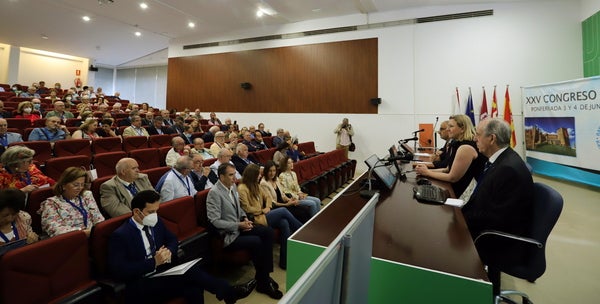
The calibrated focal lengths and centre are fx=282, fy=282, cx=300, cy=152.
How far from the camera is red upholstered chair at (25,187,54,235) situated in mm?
2084

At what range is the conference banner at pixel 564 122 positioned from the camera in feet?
16.7

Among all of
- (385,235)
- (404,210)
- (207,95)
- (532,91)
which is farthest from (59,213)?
(207,95)

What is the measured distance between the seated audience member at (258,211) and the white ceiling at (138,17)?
664 cm

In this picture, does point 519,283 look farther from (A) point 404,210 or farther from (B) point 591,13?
(B) point 591,13

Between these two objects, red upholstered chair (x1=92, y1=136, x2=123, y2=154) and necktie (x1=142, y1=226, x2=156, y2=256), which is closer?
necktie (x1=142, y1=226, x2=156, y2=256)

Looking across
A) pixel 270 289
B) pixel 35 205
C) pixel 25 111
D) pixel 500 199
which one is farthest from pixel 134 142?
pixel 500 199

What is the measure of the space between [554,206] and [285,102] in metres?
8.45

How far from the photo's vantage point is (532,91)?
259 inches

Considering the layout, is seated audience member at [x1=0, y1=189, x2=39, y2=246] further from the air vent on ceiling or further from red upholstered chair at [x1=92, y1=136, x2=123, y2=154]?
the air vent on ceiling

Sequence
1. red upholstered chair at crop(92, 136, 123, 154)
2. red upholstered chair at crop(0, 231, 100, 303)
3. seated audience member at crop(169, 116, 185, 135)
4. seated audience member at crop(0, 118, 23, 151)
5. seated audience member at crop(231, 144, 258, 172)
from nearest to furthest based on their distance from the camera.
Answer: red upholstered chair at crop(0, 231, 100, 303), seated audience member at crop(0, 118, 23, 151), seated audience member at crop(231, 144, 258, 172), red upholstered chair at crop(92, 136, 123, 154), seated audience member at crop(169, 116, 185, 135)

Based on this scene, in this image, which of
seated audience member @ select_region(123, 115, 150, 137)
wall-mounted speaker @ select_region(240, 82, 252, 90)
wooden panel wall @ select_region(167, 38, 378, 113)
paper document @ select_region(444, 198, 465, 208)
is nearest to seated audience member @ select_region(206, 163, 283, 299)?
paper document @ select_region(444, 198, 465, 208)

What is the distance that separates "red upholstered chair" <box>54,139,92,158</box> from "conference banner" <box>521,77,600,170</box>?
8336 mm

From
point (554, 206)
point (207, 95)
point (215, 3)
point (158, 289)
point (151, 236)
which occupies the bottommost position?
point (158, 289)

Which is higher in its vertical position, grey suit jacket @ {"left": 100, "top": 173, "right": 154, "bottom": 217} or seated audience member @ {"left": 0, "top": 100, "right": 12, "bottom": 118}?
seated audience member @ {"left": 0, "top": 100, "right": 12, "bottom": 118}
